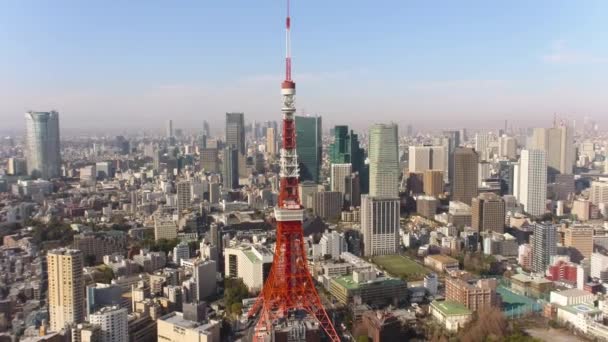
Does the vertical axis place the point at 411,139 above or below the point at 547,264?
above

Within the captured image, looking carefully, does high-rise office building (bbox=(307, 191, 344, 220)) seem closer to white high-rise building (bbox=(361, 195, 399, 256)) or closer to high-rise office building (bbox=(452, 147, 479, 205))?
high-rise office building (bbox=(452, 147, 479, 205))

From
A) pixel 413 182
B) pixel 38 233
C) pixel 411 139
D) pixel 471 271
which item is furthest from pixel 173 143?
pixel 471 271

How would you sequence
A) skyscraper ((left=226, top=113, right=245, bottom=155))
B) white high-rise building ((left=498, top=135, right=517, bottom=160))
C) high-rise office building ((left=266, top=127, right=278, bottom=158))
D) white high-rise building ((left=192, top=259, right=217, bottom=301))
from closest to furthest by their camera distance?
white high-rise building ((left=192, top=259, right=217, bottom=301)), white high-rise building ((left=498, top=135, right=517, bottom=160)), skyscraper ((left=226, top=113, right=245, bottom=155)), high-rise office building ((left=266, top=127, right=278, bottom=158))

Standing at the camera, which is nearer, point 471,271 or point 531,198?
point 471,271

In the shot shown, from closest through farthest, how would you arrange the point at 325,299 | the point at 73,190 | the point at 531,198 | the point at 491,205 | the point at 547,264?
the point at 325,299
the point at 547,264
the point at 491,205
the point at 531,198
the point at 73,190

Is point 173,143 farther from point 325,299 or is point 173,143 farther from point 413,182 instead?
point 325,299

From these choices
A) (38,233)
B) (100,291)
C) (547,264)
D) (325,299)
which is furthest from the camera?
(38,233)

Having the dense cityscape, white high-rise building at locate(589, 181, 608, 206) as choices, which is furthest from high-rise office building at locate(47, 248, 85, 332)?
white high-rise building at locate(589, 181, 608, 206)
